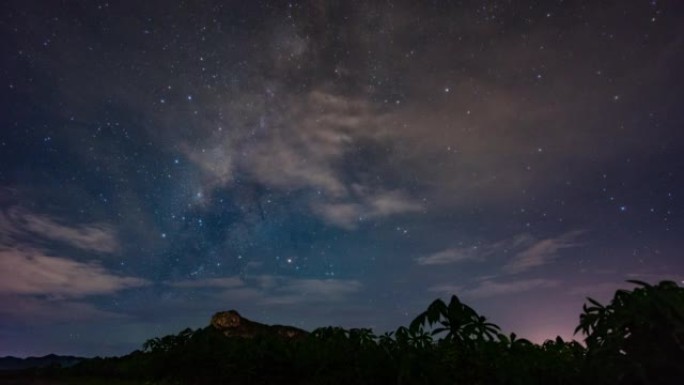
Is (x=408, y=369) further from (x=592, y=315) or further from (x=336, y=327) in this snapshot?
(x=336, y=327)

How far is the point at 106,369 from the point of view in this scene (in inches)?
488

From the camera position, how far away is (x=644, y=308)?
276 centimetres

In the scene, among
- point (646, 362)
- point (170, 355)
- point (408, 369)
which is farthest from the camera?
point (170, 355)

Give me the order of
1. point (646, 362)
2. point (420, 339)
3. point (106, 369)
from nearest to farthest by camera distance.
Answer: point (646, 362) < point (420, 339) < point (106, 369)

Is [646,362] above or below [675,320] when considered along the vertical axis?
below

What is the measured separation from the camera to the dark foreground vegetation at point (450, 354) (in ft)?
8.86

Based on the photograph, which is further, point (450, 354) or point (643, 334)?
point (450, 354)

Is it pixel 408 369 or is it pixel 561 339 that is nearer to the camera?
pixel 408 369

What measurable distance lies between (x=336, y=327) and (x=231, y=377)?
1.86 metres

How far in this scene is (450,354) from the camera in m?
4.48

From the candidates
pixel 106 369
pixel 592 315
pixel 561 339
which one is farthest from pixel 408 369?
pixel 106 369

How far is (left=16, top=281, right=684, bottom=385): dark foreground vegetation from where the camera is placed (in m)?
2.70

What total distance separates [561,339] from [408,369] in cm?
289

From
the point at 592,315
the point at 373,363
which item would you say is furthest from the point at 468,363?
the point at 592,315
